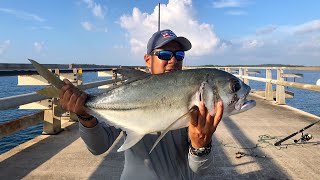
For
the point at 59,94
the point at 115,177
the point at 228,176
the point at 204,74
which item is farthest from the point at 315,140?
the point at 59,94

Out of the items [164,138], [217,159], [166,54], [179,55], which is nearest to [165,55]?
[166,54]

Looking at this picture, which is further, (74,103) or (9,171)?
(9,171)

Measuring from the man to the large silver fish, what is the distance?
7 cm

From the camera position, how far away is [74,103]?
242 centimetres

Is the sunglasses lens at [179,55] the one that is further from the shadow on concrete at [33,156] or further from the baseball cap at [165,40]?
the shadow on concrete at [33,156]

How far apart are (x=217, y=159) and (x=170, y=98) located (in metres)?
3.15

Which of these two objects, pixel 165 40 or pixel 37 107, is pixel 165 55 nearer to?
pixel 165 40

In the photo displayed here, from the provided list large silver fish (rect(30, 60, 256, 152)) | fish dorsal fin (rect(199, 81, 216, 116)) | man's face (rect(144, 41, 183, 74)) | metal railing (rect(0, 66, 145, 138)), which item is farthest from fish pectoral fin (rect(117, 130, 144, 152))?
metal railing (rect(0, 66, 145, 138))

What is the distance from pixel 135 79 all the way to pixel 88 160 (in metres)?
3.08

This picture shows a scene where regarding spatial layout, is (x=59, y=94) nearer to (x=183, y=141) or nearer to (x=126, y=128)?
(x=126, y=128)

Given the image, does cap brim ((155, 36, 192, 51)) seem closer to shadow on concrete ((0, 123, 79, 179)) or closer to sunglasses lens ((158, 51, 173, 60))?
sunglasses lens ((158, 51, 173, 60))

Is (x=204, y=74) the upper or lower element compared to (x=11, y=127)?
upper

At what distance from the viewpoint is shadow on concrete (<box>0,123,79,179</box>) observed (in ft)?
14.9

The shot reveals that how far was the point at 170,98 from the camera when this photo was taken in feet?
7.37
